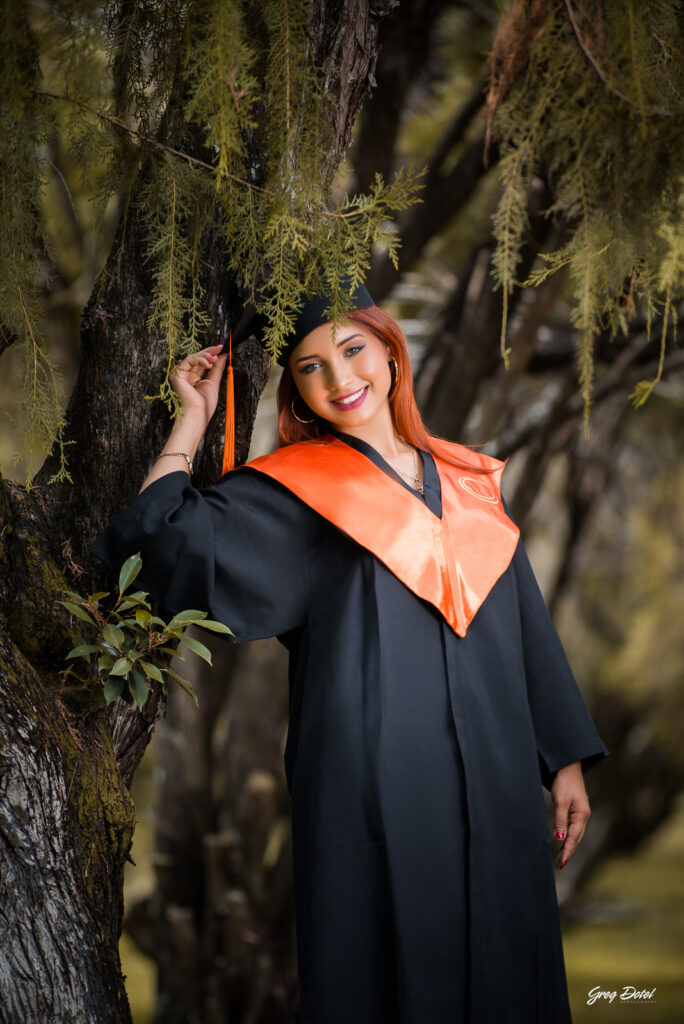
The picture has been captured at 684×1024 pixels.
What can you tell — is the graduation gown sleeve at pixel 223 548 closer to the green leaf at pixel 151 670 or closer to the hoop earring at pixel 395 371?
the green leaf at pixel 151 670

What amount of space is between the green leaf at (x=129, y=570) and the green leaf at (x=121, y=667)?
0.44ft

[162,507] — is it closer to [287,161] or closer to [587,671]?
[287,161]

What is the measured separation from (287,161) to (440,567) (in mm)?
891

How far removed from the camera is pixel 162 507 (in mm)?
1871

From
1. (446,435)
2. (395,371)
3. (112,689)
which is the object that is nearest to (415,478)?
(395,371)

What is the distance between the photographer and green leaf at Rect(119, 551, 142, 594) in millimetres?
1798

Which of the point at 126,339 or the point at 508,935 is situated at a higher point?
the point at 126,339

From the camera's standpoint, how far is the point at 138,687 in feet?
5.95

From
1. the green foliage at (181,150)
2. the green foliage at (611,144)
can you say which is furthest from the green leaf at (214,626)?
the green foliage at (611,144)

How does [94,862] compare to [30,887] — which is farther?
[94,862]

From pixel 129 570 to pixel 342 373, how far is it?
2.18ft

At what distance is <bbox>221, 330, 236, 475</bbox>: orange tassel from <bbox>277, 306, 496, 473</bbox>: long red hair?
6.2 inches

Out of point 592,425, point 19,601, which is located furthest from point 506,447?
point 19,601
